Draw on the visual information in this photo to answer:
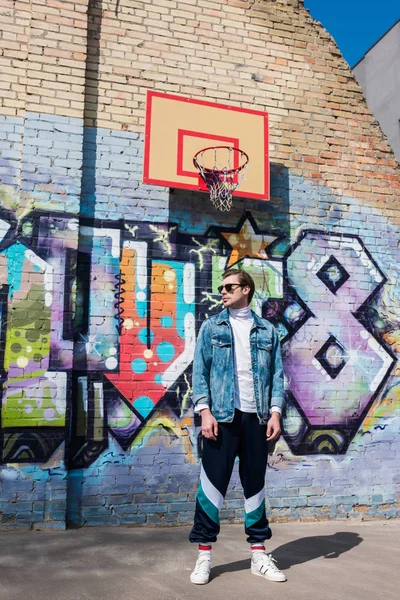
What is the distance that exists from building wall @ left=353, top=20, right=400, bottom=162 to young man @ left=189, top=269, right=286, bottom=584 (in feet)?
28.1

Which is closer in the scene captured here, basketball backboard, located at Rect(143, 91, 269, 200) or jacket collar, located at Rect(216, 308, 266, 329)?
jacket collar, located at Rect(216, 308, 266, 329)

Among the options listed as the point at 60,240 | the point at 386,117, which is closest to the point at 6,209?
the point at 60,240

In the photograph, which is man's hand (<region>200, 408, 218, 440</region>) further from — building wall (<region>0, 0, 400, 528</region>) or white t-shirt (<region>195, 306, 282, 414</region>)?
building wall (<region>0, 0, 400, 528</region>)

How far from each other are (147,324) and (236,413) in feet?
6.78

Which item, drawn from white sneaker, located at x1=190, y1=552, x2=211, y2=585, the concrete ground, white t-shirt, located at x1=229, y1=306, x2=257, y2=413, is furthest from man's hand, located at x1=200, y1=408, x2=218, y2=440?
the concrete ground

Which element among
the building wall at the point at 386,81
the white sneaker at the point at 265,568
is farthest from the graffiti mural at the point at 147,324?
the building wall at the point at 386,81

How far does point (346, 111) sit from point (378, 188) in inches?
37.2

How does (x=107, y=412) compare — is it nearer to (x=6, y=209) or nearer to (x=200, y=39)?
(x=6, y=209)

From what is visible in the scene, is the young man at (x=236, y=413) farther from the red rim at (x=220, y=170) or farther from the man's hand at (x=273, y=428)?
the red rim at (x=220, y=170)

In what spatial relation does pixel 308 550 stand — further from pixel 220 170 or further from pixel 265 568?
pixel 220 170

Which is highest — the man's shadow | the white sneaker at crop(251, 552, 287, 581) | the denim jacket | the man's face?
the man's face

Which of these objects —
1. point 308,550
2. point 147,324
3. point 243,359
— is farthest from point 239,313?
point 308,550

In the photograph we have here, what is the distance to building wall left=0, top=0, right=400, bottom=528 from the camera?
16.5ft

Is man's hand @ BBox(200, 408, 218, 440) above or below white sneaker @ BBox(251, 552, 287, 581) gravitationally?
above
